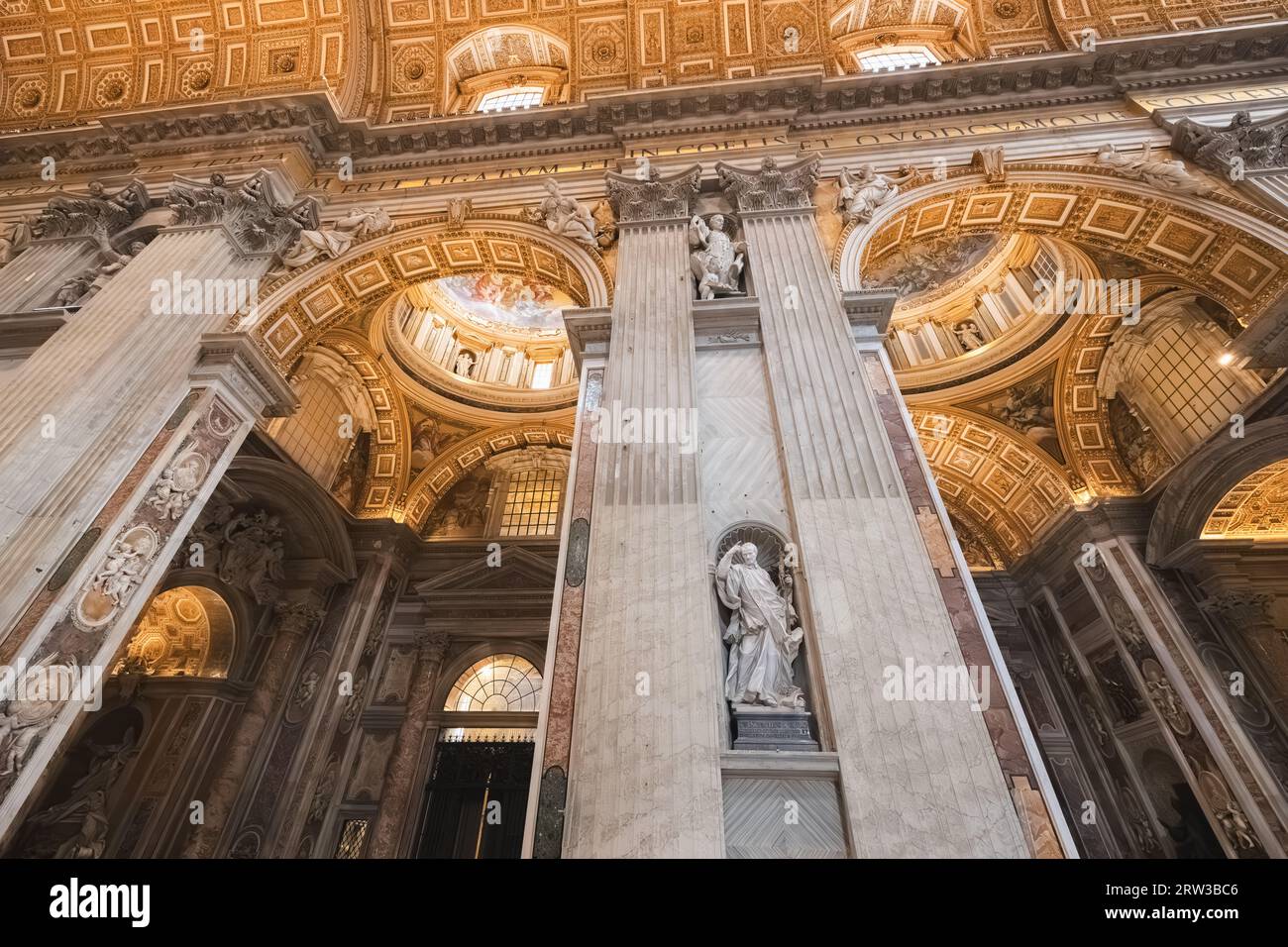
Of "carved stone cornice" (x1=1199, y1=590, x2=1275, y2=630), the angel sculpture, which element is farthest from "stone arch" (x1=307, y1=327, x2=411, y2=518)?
"carved stone cornice" (x1=1199, y1=590, x2=1275, y2=630)

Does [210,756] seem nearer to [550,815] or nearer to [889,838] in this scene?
[550,815]

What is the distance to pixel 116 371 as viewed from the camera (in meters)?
6.62

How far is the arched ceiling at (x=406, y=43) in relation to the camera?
10.9 meters

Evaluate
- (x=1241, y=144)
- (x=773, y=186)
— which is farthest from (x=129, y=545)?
(x=1241, y=144)

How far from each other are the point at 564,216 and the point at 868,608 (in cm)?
687

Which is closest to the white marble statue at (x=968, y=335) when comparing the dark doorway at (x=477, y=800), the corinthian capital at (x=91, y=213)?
the dark doorway at (x=477, y=800)

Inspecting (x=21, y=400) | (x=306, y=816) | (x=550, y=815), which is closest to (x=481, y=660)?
(x=306, y=816)

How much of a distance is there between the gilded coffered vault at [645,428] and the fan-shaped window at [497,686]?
0.09 meters

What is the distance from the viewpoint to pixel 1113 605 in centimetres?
972

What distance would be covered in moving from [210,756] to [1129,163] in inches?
620

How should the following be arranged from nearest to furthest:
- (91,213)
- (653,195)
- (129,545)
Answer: (129,545)
(653,195)
(91,213)
